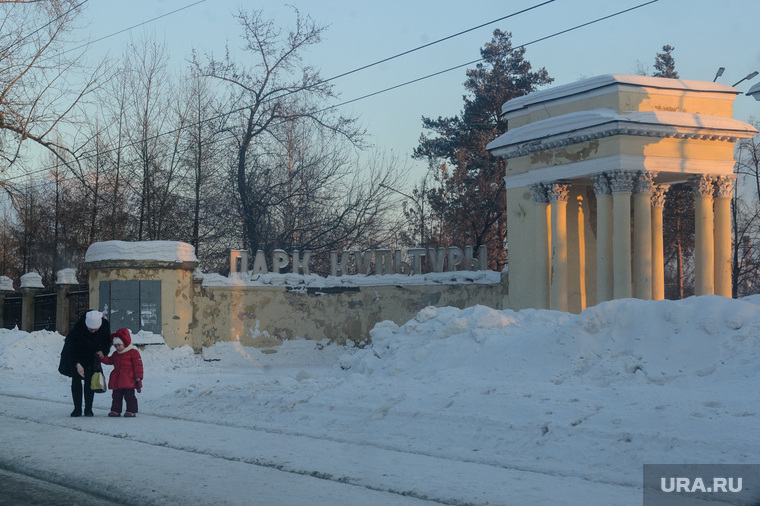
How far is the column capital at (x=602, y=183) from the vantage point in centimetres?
2459

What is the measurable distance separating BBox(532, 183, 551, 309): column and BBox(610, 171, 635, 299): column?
234 centimetres

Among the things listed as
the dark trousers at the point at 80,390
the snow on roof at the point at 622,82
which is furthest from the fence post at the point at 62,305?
the snow on roof at the point at 622,82

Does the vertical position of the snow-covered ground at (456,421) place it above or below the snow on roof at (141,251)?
below

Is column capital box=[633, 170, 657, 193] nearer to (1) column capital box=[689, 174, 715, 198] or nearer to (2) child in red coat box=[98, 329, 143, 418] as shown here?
(1) column capital box=[689, 174, 715, 198]

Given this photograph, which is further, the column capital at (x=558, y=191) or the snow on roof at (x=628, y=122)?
the column capital at (x=558, y=191)

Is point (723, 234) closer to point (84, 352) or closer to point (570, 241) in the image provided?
point (570, 241)

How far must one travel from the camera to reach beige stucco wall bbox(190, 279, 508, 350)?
24.0 m

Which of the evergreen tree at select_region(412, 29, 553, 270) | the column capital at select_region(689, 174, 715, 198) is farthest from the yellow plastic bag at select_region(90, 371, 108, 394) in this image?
the evergreen tree at select_region(412, 29, 553, 270)

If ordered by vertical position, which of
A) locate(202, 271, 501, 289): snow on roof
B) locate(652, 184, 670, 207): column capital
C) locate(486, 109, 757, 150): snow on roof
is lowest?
locate(202, 271, 501, 289): snow on roof

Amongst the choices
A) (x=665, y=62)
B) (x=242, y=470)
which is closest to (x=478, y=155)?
(x=665, y=62)

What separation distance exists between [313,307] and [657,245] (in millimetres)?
12003

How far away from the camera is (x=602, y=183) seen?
2472cm

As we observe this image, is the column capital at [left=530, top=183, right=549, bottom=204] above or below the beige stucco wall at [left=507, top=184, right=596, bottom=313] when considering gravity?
above

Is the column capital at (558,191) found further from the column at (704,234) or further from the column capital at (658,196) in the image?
the column at (704,234)
